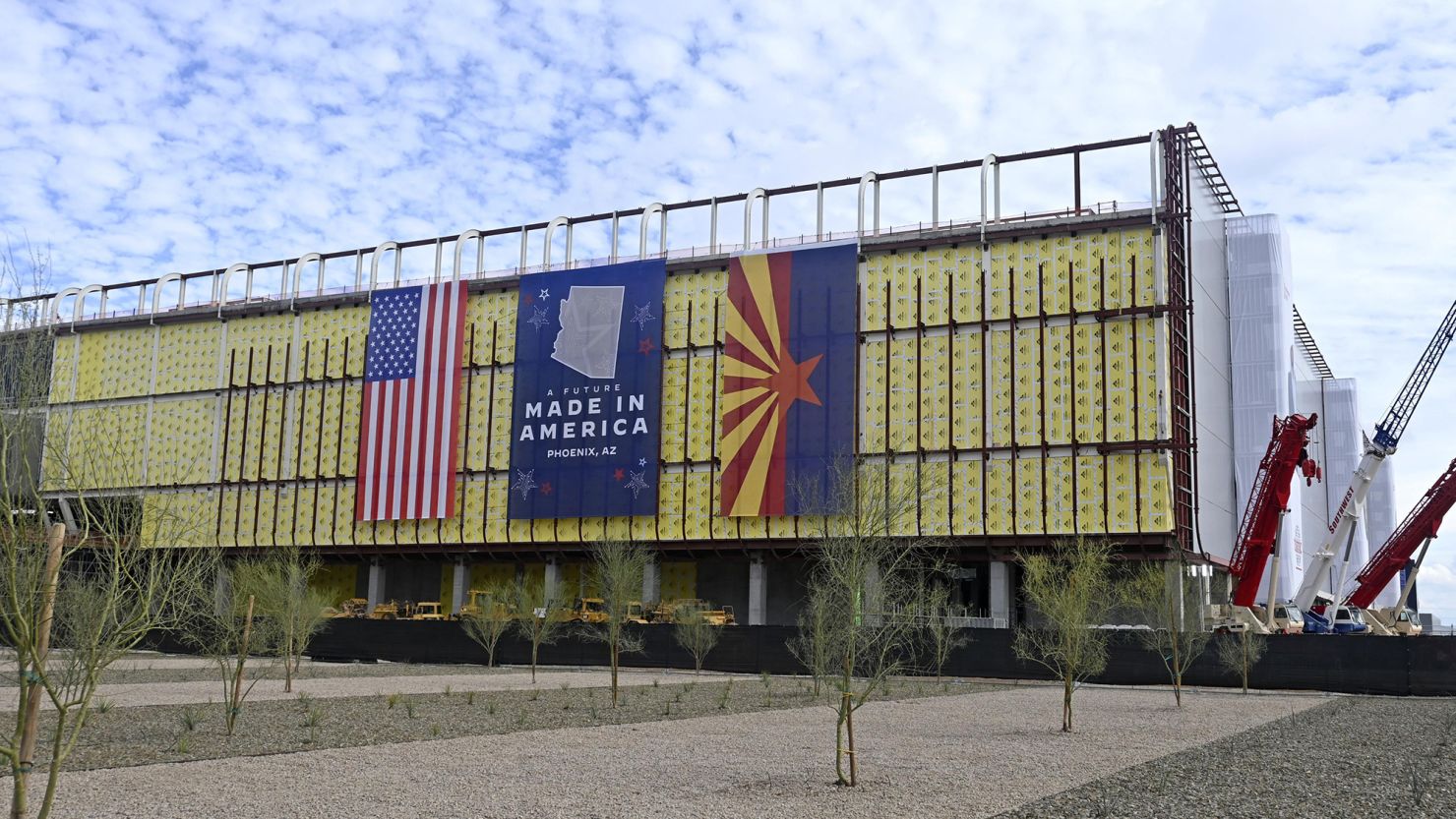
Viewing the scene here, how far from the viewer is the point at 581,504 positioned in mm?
66938

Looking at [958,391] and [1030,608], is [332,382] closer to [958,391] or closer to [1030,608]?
[958,391]

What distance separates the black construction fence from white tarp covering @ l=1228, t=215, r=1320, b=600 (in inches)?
1494

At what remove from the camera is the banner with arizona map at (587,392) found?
2606 inches

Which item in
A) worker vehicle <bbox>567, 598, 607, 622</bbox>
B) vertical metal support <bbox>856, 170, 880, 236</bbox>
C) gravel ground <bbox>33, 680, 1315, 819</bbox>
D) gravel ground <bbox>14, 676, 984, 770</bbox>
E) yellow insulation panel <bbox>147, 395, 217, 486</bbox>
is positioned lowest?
gravel ground <bbox>14, 676, 984, 770</bbox>

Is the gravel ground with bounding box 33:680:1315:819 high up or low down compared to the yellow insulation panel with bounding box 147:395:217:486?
down

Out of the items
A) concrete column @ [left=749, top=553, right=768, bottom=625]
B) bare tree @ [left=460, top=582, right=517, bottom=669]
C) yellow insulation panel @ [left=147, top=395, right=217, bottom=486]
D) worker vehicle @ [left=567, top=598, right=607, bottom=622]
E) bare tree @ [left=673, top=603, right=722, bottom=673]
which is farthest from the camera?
yellow insulation panel @ [left=147, top=395, right=217, bottom=486]

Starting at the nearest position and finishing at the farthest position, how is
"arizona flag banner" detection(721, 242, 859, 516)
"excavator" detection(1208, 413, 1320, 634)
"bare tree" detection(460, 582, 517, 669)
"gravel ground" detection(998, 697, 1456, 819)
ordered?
"gravel ground" detection(998, 697, 1456, 819) < "bare tree" detection(460, 582, 517, 669) < "excavator" detection(1208, 413, 1320, 634) < "arizona flag banner" detection(721, 242, 859, 516)

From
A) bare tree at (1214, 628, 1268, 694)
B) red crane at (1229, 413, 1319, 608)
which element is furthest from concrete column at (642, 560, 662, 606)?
bare tree at (1214, 628, 1268, 694)

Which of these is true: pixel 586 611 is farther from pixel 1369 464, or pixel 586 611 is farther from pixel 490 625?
pixel 1369 464

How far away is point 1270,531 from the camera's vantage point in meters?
56.7

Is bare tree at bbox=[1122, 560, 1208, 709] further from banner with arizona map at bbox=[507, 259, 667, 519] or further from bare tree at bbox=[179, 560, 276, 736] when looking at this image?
banner with arizona map at bbox=[507, 259, 667, 519]

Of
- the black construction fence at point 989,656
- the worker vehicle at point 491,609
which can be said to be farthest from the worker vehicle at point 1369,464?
the worker vehicle at point 491,609

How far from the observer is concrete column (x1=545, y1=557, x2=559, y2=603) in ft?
222

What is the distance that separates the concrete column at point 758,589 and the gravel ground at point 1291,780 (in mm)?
39334
